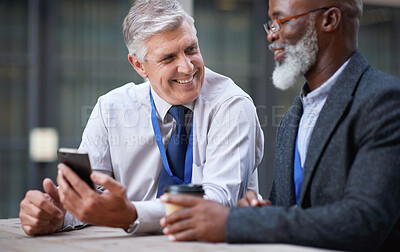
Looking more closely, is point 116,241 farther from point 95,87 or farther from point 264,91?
point 264,91

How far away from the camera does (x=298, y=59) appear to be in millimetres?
1967

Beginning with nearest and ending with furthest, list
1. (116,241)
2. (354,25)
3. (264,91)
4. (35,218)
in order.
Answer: (116,241)
(354,25)
(35,218)
(264,91)

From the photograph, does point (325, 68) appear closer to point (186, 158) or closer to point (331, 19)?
point (331, 19)

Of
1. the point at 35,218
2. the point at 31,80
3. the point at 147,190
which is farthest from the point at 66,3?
the point at 35,218

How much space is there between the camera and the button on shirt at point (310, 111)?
195cm

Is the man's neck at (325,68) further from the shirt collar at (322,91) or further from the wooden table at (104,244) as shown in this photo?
the wooden table at (104,244)

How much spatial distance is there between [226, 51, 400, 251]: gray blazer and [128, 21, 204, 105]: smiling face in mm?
830

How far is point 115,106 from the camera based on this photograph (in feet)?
8.90

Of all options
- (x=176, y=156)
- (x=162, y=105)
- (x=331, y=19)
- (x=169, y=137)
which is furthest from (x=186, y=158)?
(x=331, y=19)

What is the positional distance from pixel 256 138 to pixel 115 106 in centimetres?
73

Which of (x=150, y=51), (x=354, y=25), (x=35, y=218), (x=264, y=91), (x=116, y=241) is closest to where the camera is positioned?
(x=116, y=241)

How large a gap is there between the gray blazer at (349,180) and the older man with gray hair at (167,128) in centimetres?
48

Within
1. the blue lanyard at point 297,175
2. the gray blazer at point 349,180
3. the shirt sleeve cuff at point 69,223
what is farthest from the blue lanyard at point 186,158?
the gray blazer at point 349,180

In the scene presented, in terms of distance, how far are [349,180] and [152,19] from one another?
4.07 feet
